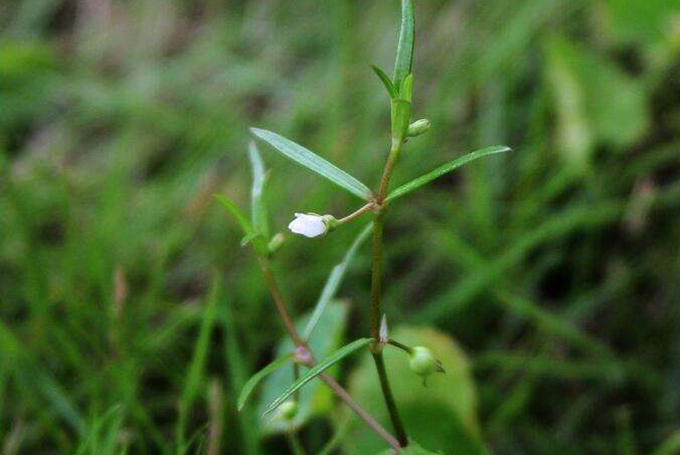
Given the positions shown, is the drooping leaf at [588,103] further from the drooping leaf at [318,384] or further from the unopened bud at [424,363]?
the unopened bud at [424,363]

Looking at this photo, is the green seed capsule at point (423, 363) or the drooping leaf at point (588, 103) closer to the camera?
the green seed capsule at point (423, 363)

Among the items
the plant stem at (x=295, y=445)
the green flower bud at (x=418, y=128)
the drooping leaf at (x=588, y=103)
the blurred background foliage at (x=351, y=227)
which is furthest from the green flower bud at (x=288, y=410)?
the drooping leaf at (x=588, y=103)

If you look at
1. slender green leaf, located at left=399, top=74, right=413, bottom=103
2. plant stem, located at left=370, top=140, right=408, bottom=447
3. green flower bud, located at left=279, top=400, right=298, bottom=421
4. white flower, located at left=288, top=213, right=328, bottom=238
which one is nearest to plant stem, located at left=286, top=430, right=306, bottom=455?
green flower bud, located at left=279, top=400, right=298, bottom=421

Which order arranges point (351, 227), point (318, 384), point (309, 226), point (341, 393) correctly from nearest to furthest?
1. point (309, 226)
2. point (341, 393)
3. point (318, 384)
4. point (351, 227)

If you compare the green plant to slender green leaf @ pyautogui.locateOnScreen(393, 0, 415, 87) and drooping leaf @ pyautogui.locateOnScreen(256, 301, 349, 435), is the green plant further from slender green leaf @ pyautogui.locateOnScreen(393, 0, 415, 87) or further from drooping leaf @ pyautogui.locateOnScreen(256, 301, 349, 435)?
drooping leaf @ pyautogui.locateOnScreen(256, 301, 349, 435)

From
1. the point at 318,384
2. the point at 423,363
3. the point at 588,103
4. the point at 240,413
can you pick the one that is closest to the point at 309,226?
the point at 423,363

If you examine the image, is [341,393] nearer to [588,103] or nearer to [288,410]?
[288,410]
